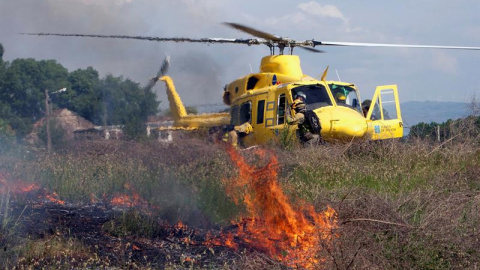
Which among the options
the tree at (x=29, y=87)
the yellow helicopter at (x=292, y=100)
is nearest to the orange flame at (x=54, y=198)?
the yellow helicopter at (x=292, y=100)

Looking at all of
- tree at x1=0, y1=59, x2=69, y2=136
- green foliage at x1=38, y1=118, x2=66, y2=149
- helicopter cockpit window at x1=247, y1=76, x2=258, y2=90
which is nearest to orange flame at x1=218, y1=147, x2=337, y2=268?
helicopter cockpit window at x1=247, y1=76, x2=258, y2=90

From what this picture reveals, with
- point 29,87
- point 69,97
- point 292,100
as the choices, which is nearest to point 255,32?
point 292,100

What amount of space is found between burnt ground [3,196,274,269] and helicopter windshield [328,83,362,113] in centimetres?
719

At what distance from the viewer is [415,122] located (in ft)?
49.2

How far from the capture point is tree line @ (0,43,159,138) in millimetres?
20586

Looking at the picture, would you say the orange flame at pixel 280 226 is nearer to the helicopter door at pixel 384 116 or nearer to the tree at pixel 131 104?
the helicopter door at pixel 384 116

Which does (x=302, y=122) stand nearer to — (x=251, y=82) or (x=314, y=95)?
(x=314, y=95)

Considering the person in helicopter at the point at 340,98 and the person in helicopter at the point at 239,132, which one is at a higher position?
the person in helicopter at the point at 340,98

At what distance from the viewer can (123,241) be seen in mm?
7398

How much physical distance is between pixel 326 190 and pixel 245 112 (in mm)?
7035

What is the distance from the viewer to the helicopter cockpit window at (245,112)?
50.8 feet

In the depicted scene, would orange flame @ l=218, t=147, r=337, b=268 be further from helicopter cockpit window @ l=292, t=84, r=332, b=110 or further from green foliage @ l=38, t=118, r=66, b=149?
green foliage @ l=38, t=118, r=66, b=149

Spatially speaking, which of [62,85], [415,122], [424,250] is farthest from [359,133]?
[62,85]

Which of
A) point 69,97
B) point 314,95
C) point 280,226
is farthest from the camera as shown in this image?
point 69,97
